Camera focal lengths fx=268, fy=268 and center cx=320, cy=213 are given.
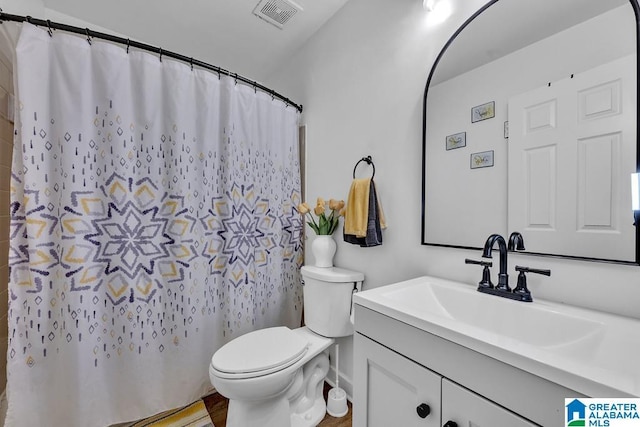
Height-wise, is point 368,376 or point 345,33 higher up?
point 345,33

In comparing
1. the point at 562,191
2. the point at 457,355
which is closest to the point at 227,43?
the point at 562,191

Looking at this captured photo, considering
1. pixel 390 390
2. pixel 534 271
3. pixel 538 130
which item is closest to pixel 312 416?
pixel 390 390

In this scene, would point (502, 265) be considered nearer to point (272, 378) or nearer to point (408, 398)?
point (408, 398)

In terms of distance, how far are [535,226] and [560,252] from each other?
0.36 feet

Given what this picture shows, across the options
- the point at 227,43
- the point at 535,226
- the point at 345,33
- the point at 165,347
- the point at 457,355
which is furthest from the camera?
the point at 227,43

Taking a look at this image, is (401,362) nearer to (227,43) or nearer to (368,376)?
(368,376)

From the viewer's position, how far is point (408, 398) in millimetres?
815

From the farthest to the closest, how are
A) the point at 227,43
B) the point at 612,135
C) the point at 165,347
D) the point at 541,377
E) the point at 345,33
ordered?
the point at 227,43
the point at 345,33
the point at 165,347
the point at 612,135
the point at 541,377

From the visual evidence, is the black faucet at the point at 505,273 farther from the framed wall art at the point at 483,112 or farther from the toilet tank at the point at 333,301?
the toilet tank at the point at 333,301

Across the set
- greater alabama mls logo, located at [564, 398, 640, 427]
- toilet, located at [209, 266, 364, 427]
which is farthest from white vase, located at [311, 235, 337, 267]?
greater alabama mls logo, located at [564, 398, 640, 427]

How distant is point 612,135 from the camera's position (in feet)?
2.62

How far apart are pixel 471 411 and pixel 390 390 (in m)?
0.27

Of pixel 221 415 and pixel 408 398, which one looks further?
pixel 221 415

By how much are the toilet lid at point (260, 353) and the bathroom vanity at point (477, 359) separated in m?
0.38
